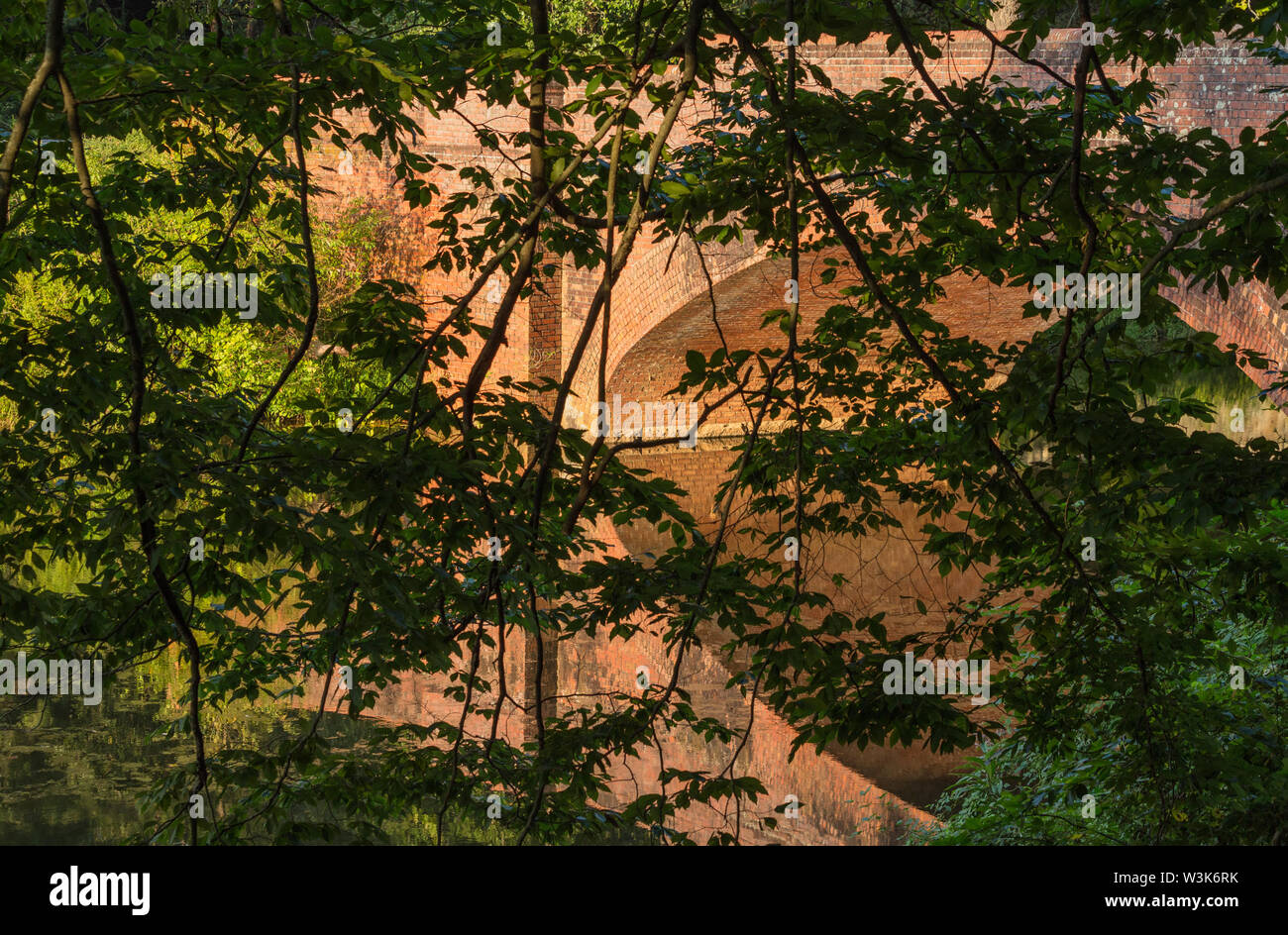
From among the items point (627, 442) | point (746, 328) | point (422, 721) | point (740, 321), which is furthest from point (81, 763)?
point (746, 328)

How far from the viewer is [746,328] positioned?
1411 centimetres

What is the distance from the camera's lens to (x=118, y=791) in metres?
6.41

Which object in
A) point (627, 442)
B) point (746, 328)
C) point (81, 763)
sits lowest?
point (81, 763)

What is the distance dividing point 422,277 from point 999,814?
11.2 meters

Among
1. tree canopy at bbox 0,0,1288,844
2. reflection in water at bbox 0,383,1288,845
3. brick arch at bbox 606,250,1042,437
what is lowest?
reflection in water at bbox 0,383,1288,845

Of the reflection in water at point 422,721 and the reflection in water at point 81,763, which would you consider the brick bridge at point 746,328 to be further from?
the reflection in water at point 81,763

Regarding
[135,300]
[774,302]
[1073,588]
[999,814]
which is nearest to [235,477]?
[135,300]

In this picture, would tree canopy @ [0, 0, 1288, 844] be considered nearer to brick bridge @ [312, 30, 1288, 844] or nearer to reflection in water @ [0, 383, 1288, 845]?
brick bridge @ [312, 30, 1288, 844]

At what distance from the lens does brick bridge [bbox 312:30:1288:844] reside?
6828mm

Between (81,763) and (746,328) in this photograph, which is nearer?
(81,763)

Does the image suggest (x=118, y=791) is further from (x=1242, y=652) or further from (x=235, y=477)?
(x=1242, y=652)

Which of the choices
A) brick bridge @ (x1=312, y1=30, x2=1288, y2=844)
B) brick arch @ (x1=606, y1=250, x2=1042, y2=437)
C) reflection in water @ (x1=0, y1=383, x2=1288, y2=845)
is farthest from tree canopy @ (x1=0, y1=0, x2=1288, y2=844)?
brick arch @ (x1=606, y1=250, x2=1042, y2=437)

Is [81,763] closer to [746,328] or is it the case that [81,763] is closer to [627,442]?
→ [627,442]

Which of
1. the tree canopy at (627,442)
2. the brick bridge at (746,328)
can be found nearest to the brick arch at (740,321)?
the brick bridge at (746,328)
